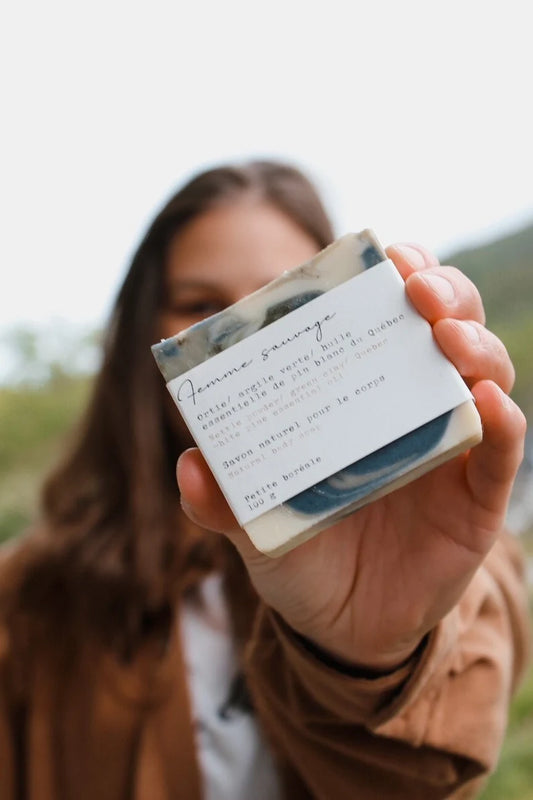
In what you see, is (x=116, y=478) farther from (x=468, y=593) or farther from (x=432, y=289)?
(x=432, y=289)

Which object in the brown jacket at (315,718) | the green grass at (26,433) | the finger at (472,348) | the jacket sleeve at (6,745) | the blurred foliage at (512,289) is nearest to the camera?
the finger at (472,348)

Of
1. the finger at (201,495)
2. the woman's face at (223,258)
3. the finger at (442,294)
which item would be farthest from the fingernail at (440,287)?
the woman's face at (223,258)

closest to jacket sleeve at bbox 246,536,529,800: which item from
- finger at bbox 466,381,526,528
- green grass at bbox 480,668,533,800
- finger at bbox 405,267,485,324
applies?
finger at bbox 466,381,526,528

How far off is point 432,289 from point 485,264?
78 centimetres

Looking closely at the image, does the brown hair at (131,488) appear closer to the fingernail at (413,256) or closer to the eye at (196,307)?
the eye at (196,307)

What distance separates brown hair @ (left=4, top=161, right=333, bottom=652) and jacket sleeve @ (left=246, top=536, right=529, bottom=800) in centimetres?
28

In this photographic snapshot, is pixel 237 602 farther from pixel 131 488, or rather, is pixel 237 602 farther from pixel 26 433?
pixel 26 433

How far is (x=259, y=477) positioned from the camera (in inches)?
13.9

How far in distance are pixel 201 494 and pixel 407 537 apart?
15cm

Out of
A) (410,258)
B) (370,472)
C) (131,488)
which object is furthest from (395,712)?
(131,488)

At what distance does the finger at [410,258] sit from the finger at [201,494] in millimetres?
164

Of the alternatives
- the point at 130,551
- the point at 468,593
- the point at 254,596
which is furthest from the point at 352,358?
the point at 130,551

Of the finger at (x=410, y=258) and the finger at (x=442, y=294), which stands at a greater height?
the finger at (x=410, y=258)

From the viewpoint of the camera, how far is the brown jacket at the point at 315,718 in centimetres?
44
